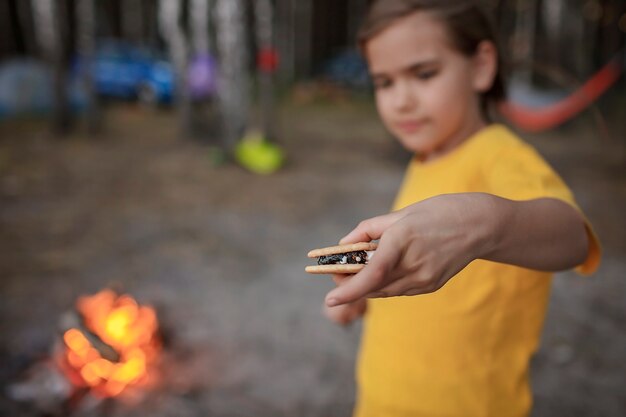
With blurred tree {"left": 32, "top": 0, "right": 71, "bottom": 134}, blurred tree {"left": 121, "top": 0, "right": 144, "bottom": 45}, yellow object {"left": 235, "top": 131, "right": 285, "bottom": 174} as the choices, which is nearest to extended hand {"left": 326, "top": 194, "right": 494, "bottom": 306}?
yellow object {"left": 235, "top": 131, "right": 285, "bottom": 174}

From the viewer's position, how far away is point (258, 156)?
8.28 m

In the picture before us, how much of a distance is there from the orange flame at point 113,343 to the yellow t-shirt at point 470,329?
6.77 ft

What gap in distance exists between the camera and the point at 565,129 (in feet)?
37.6

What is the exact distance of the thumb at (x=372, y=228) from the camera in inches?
31.1

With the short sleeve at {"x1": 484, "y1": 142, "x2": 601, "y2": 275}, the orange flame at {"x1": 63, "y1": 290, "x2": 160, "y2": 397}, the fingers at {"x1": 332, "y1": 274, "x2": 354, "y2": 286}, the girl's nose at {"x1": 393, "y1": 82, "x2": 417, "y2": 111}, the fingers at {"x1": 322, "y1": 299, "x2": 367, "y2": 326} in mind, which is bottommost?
the orange flame at {"x1": 63, "y1": 290, "x2": 160, "y2": 397}

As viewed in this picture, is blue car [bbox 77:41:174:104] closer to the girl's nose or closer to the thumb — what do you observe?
the girl's nose

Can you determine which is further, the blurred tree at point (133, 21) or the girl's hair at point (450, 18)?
the blurred tree at point (133, 21)

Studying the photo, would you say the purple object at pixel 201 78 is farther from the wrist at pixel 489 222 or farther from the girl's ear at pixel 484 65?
the wrist at pixel 489 222

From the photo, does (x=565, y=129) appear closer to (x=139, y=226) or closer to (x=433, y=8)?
(x=139, y=226)

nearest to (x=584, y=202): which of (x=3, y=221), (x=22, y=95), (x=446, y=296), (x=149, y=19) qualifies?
(x=446, y=296)

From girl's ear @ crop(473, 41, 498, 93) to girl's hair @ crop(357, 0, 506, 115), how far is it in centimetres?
2

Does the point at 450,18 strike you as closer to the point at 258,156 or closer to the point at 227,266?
the point at 227,266

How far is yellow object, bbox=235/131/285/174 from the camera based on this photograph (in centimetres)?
812

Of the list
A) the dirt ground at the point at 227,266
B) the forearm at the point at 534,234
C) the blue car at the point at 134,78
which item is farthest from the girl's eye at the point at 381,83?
the blue car at the point at 134,78
